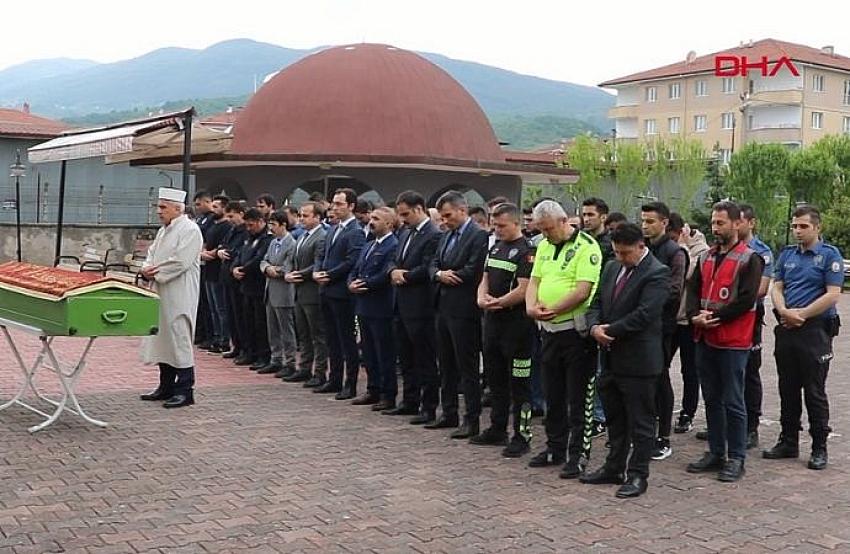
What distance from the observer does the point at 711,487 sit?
23.2 feet

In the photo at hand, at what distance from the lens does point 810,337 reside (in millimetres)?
7691

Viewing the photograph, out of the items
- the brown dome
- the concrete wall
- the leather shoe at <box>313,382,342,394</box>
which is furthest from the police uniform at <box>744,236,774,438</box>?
the concrete wall

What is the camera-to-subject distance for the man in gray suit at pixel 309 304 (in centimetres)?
1068

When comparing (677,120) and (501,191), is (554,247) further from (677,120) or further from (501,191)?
(677,120)

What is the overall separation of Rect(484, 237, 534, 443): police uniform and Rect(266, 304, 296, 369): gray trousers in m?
3.87

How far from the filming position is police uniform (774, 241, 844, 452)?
301 inches

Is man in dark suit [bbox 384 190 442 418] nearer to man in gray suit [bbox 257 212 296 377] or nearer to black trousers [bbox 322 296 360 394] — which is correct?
black trousers [bbox 322 296 360 394]

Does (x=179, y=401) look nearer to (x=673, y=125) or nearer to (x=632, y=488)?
(x=632, y=488)

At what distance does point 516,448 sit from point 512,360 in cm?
69

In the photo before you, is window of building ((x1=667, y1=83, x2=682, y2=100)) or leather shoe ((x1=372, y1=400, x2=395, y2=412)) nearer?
leather shoe ((x1=372, y1=400, x2=395, y2=412))

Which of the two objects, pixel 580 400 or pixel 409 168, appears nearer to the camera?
pixel 580 400

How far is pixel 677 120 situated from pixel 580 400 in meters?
77.7

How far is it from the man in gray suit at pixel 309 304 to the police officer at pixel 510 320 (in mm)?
2969

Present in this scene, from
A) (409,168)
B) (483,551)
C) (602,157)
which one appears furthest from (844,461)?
(602,157)
